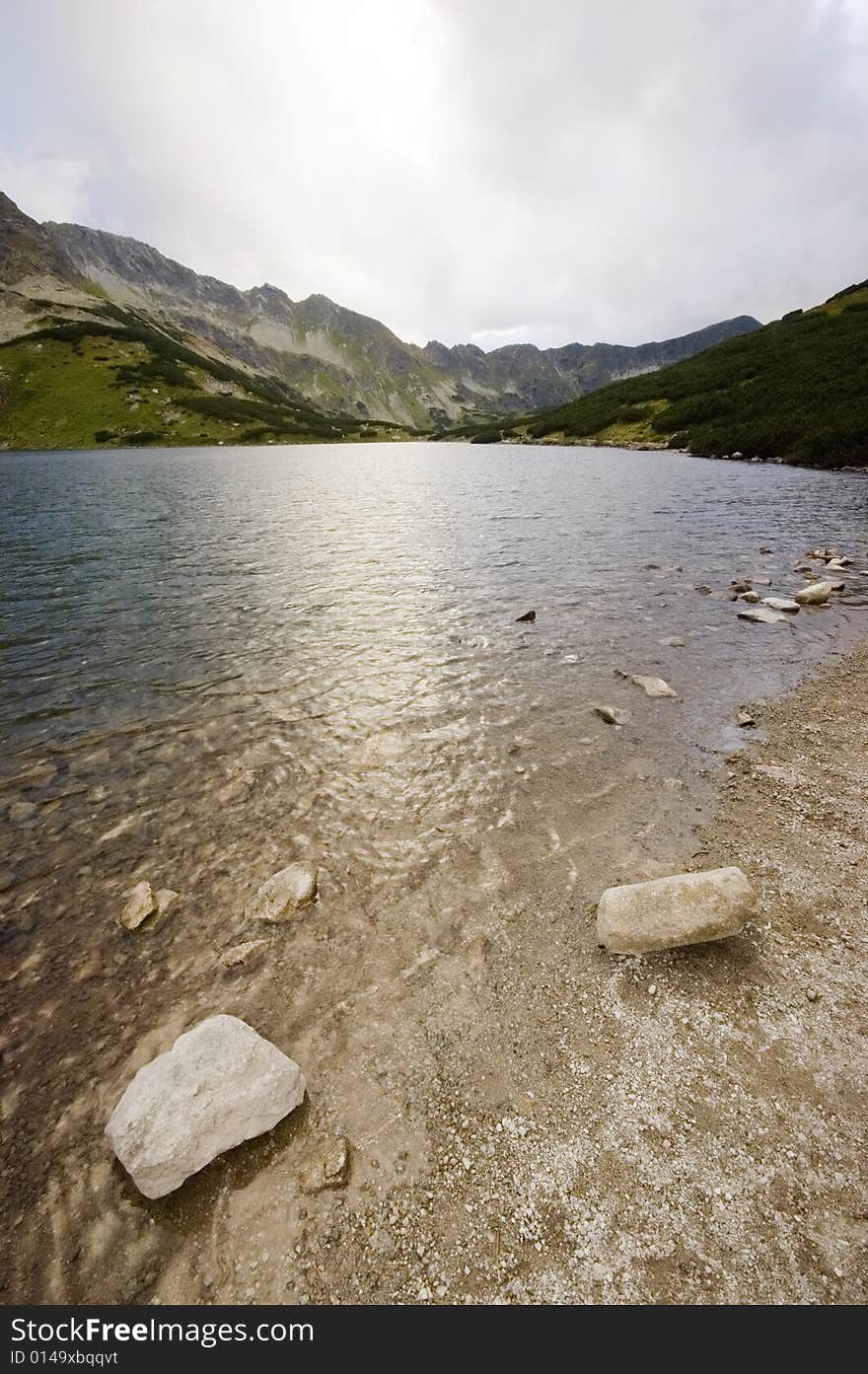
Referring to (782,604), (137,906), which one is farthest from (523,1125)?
(782,604)

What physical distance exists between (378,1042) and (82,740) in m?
8.47

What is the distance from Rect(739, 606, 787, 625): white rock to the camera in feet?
52.9

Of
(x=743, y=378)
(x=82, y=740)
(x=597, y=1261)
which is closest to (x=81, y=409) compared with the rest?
(x=743, y=378)

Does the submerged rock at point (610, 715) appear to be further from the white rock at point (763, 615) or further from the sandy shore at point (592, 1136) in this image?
the white rock at point (763, 615)

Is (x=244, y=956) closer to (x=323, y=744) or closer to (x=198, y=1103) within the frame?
(x=198, y=1103)

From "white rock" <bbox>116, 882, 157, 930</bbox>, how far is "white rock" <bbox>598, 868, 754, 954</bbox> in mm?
5531

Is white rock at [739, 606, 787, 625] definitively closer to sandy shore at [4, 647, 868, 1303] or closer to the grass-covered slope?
sandy shore at [4, 647, 868, 1303]

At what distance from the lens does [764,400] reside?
65.4 metres

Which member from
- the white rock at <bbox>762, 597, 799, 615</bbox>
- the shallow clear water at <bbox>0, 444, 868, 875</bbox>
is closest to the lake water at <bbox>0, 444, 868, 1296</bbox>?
the shallow clear water at <bbox>0, 444, 868, 875</bbox>

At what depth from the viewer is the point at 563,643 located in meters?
14.7

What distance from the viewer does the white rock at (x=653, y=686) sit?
11.8m

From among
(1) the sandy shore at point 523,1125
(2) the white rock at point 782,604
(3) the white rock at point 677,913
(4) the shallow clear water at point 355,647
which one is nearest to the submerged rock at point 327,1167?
(1) the sandy shore at point 523,1125

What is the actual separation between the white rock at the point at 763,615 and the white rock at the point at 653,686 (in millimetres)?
6314

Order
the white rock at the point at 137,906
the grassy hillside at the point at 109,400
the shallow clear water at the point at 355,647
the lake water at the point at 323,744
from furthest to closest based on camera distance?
the grassy hillside at the point at 109,400 → the shallow clear water at the point at 355,647 → the white rock at the point at 137,906 → the lake water at the point at 323,744
